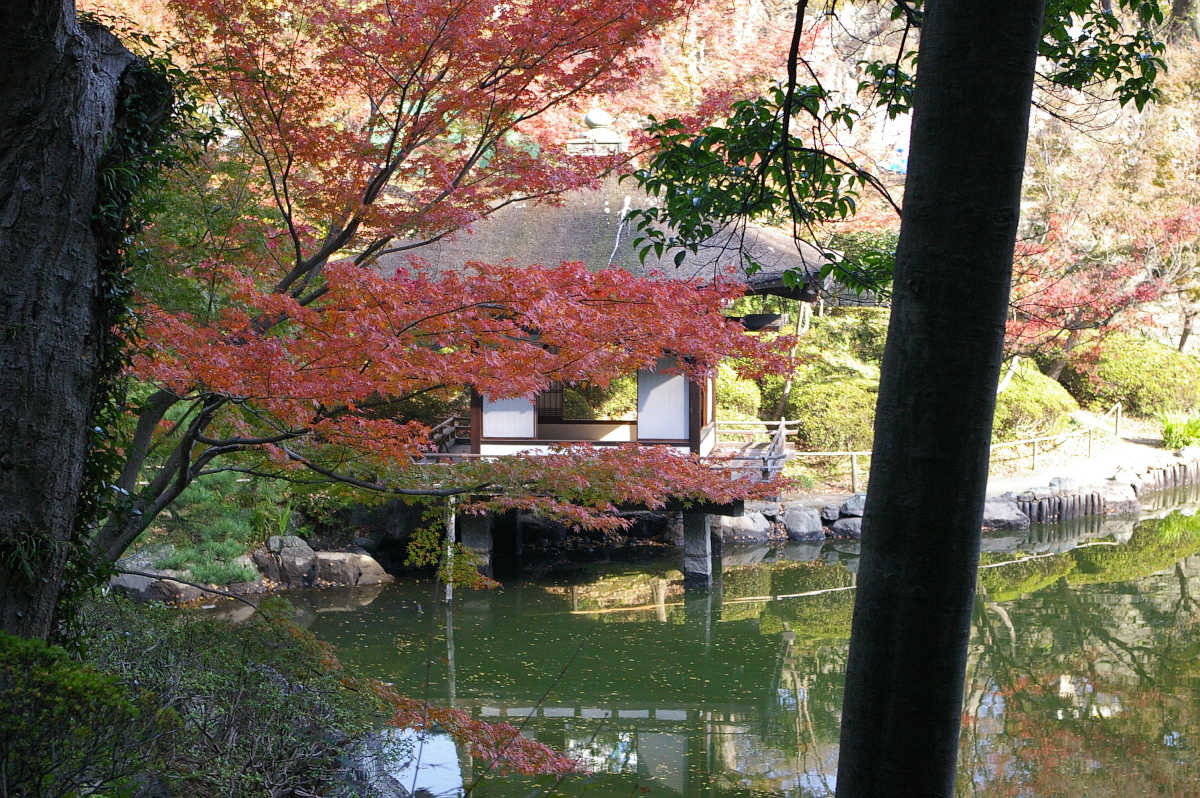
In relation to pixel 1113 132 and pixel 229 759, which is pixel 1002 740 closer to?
pixel 229 759

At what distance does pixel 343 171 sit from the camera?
5.14 metres

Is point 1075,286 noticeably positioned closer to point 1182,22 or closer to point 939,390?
point 1182,22

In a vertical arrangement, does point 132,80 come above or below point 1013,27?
above

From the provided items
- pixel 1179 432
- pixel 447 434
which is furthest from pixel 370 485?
pixel 1179 432

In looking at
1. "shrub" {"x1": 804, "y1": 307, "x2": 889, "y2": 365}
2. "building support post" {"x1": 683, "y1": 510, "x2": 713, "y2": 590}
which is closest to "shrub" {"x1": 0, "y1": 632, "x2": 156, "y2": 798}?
"building support post" {"x1": 683, "y1": 510, "x2": 713, "y2": 590}

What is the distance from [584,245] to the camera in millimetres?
10672

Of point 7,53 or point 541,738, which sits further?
point 541,738

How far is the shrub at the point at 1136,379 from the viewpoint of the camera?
17828 millimetres

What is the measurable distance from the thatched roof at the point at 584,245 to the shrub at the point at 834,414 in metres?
4.11

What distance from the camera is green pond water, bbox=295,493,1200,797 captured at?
549 centimetres

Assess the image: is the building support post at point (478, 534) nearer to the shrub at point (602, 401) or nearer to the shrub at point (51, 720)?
the shrub at point (602, 401)

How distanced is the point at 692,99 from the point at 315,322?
1263 centimetres

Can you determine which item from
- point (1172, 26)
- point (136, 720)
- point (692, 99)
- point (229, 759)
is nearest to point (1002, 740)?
point (229, 759)

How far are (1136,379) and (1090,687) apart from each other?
13241 millimetres
